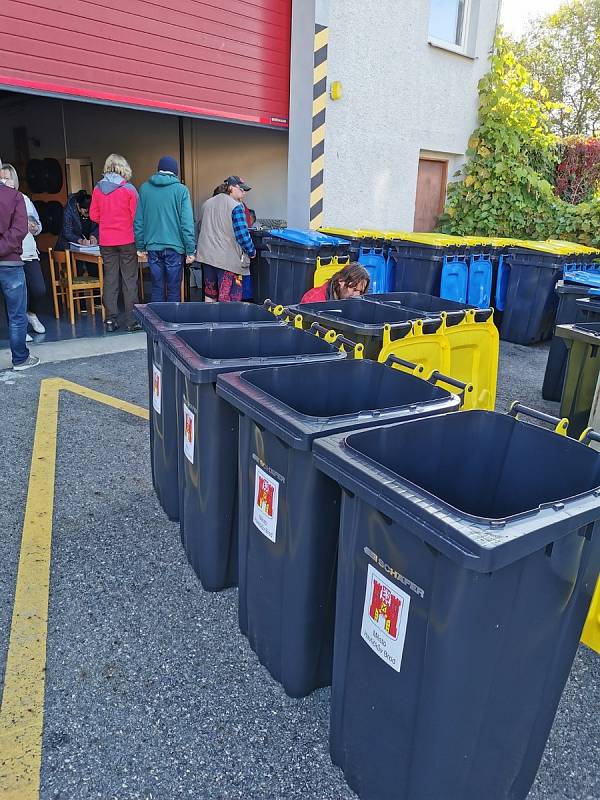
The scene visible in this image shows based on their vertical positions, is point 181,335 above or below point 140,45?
below

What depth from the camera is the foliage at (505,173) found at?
33.2 feet

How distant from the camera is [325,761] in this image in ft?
6.47

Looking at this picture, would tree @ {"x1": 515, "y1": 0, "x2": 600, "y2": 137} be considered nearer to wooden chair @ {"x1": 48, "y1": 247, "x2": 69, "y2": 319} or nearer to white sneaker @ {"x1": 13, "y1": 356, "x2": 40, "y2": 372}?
wooden chair @ {"x1": 48, "y1": 247, "x2": 69, "y2": 319}

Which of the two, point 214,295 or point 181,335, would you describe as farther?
point 214,295

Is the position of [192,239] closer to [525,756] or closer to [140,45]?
[140,45]

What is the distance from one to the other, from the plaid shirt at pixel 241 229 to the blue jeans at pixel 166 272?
2.36 ft

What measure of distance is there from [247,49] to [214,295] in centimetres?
315

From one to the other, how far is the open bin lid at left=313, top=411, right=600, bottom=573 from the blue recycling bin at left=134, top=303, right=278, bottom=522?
1504mm

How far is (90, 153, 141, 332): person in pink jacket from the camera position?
21.9ft

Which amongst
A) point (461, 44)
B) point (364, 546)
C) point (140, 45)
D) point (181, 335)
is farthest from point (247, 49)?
point (364, 546)

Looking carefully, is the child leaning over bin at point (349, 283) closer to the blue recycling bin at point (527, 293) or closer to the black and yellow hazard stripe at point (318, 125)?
the blue recycling bin at point (527, 293)

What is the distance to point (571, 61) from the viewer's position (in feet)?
75.1

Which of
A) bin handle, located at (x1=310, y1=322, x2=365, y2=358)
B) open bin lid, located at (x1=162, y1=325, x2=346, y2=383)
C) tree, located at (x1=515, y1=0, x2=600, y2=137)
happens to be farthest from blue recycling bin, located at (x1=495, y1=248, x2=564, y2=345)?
tree, located at (x1=515, y1=0, x2=600, y2=137)

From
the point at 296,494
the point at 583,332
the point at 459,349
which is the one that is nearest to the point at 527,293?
the point at 583,332
